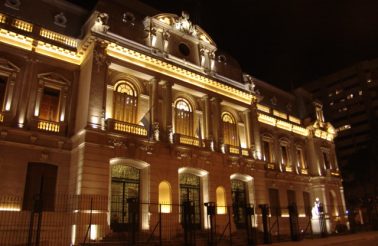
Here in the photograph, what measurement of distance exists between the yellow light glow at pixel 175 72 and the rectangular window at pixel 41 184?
8.11m

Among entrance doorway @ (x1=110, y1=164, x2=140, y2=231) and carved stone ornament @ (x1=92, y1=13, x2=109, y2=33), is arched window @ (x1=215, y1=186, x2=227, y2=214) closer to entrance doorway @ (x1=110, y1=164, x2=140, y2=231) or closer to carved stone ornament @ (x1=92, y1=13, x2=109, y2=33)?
entrance doorway @ (x1=110, y1=164, x2=140, y2=231)

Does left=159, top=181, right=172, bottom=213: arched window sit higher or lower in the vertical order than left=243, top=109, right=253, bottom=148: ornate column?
lower

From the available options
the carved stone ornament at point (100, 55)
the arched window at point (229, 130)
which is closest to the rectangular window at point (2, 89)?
the carved stone ornament at point (100, 55)

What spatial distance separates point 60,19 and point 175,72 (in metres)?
8.57

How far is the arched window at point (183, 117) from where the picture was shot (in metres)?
24.8

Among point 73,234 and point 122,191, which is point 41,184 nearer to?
point 73,234

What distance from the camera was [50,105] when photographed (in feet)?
68.2

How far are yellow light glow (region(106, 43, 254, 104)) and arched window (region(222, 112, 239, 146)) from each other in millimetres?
1706

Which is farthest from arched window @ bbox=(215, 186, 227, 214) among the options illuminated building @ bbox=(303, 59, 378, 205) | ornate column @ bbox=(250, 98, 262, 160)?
illuminated building @ bbox=(303, 59, 378, 205)

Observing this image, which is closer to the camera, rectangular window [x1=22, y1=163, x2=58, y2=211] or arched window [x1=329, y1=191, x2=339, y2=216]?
rectangular window [x1=22, y1=163, x2=58, y2=211]

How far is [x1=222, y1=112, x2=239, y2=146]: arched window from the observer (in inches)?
1093

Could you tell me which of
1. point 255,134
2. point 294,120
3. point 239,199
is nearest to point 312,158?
point 294,120

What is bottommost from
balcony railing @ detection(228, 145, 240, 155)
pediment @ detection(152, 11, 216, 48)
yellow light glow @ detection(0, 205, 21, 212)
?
yellow light glow @ detection(0, 205, 21, 212)

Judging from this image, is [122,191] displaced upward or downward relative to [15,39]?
downward
